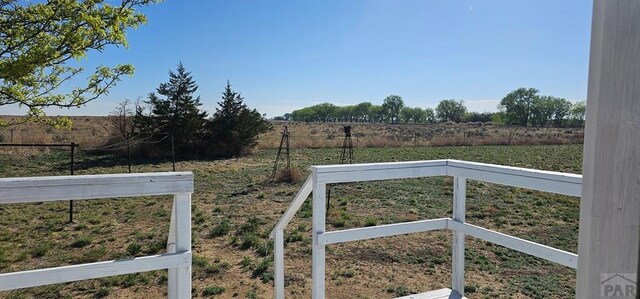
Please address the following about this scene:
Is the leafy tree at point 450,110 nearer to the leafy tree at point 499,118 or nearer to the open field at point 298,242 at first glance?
the leafy tree at point 499,118

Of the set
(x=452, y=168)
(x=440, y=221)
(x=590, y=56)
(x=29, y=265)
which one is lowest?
(x=29, y=265)

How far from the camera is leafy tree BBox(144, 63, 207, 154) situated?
18641 mm

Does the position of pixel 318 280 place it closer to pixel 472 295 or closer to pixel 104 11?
pixel 472 295

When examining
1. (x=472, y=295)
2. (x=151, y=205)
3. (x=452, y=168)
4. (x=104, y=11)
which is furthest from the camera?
(x=151, y=205)

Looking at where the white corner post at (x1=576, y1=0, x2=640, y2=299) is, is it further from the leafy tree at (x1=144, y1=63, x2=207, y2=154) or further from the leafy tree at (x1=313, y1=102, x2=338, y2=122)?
the leafy tree at (x1=313, y1=102, x2=338, y2=122)

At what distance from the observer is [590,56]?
85cm

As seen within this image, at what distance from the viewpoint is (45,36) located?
3.09m

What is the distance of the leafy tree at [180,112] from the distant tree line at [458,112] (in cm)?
4903

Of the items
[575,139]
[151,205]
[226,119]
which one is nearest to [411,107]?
[575,139]

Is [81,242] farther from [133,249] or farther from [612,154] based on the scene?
[612,154]

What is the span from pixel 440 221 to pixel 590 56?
5.94ft

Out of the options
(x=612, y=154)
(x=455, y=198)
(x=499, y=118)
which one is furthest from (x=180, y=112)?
(x=499, y=118)

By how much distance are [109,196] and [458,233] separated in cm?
200

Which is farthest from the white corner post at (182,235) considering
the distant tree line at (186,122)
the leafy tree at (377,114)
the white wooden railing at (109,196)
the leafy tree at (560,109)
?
the leafy tree at (377,114)
